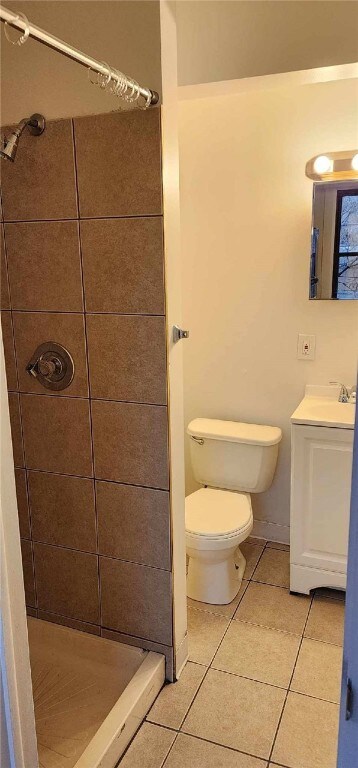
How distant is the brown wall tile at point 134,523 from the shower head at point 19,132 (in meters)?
1.11

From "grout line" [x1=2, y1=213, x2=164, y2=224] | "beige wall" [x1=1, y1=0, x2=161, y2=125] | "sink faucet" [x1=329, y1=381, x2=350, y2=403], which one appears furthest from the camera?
"sink faucet" [x1=329, y1=381, x2=350, y2=403]

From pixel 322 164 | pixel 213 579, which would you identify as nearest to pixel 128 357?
pixel 213 579

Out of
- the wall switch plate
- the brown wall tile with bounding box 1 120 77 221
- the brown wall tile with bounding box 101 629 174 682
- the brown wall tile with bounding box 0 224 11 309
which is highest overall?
the brown wall tile with bounding box 1 120 77 221

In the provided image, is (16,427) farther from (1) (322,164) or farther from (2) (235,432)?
(1) (322,164)

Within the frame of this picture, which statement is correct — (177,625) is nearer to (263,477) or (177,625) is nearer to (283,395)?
(263,477)

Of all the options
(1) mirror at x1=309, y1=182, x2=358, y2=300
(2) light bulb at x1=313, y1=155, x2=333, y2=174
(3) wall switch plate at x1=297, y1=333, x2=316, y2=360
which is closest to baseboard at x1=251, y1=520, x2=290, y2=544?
(3) wall switch plate at x1=297, y1=333, x2=316, y2=360

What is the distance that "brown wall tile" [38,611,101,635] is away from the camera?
2043 mm

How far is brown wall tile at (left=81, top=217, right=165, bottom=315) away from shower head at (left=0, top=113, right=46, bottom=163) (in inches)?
11.4

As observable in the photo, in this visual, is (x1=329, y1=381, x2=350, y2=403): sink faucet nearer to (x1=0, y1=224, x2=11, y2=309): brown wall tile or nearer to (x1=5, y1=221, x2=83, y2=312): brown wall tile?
(x1=5, y1=221, x2=83, y2=312): brown wall tile

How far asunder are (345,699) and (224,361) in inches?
84.1

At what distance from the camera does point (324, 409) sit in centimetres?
245

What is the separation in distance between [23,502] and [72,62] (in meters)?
1.52

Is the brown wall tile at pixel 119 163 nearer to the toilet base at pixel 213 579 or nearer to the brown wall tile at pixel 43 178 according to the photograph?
the brown wall tile at pixel 43 178

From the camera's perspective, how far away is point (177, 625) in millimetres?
1946
